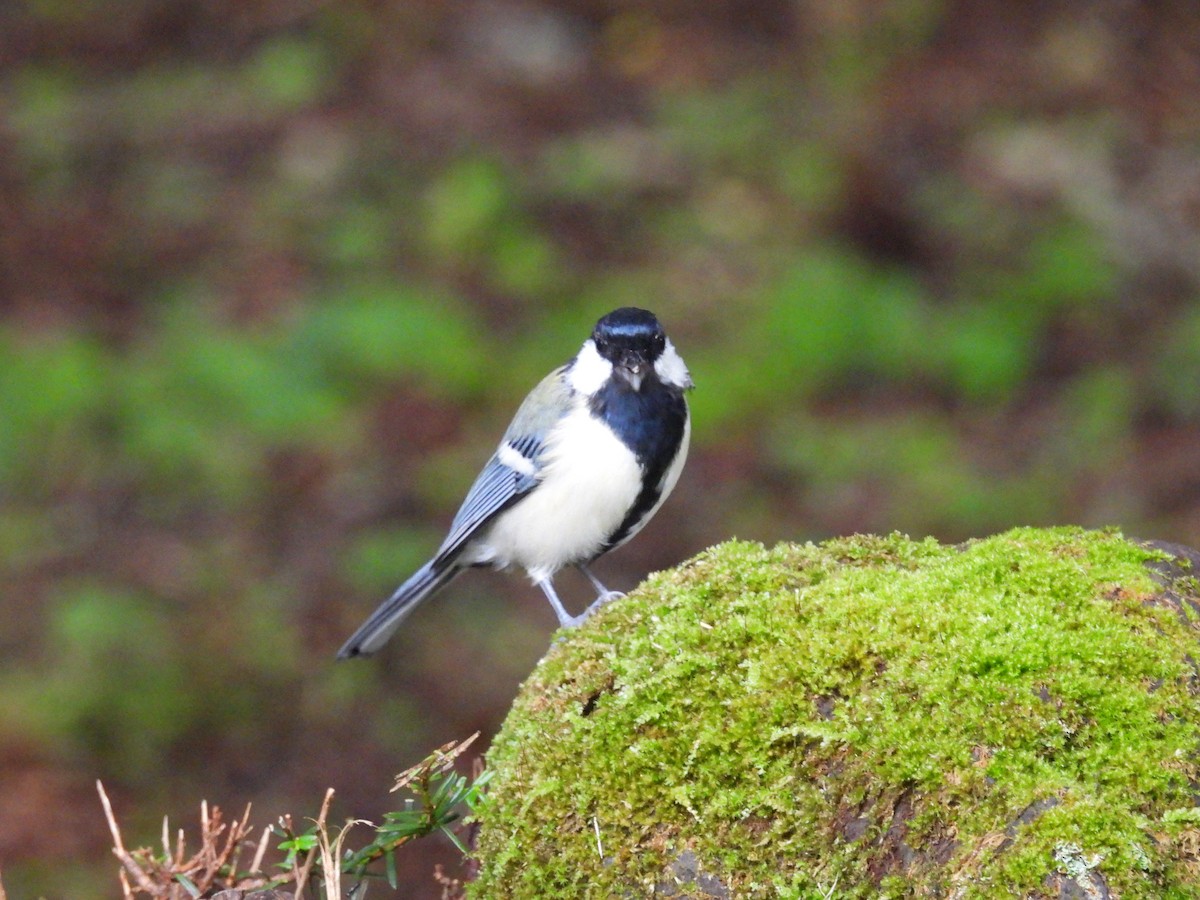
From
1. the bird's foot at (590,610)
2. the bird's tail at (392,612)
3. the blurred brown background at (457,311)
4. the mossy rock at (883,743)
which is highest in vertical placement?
the blurred brown background at (457,311)

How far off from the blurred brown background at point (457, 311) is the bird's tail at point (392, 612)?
1.33 m

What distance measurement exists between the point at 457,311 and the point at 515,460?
404cm

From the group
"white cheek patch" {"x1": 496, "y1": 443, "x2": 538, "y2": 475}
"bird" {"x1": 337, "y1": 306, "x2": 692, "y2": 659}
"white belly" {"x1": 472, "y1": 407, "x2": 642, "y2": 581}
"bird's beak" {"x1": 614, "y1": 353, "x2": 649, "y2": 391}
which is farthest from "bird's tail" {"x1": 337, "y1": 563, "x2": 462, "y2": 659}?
"bird's beak" {"x1": 614, "y1": 353, "x2": 649, "y2": 391}

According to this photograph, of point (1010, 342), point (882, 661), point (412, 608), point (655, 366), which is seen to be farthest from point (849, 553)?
point (1010, 342)

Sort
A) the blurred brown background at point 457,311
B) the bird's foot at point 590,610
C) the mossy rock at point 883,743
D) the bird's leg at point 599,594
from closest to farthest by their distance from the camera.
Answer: the mossy rock at point 883,743
the bird's foot at point 590,610
the bird's leg at point 599,594
the blurred brown background at point 457,311

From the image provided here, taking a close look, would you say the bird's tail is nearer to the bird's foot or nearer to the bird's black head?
the bird's foot

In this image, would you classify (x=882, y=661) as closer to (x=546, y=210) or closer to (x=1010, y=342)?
(x=1010, y=342)

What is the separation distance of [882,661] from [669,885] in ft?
1.77

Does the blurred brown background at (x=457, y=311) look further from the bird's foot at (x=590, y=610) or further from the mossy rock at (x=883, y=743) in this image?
the mossy rock at (x=883, y=743)

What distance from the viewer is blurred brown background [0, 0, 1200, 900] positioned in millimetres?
6008

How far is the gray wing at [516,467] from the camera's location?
4098 mm

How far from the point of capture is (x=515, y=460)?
4.20 m

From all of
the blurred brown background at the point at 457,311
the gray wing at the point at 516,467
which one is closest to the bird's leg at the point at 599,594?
the gray wing at the point at 516,467

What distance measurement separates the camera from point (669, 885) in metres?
2.24
